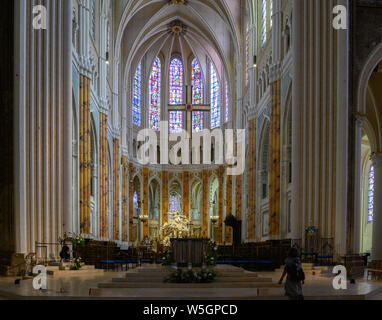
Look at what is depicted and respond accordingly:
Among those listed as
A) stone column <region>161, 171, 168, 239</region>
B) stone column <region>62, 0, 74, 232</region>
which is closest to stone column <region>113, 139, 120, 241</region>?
stone column <region>161, 171, 168, 239</region>

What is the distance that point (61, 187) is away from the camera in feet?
65.4

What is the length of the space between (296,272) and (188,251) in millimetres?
5865

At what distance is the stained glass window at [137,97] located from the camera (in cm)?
4834

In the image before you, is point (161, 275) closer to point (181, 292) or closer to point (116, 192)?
point (181, 292)

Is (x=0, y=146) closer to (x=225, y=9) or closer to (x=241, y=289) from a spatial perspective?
(x=241, y=289)

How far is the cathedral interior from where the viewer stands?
18516 millimetres

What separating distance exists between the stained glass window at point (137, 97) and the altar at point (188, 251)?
110 ft

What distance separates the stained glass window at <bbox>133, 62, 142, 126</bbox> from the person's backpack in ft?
128

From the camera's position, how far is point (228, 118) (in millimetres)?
45781

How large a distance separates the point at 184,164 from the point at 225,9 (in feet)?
50.8

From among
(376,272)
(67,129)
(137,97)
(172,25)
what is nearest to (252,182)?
(67,129)

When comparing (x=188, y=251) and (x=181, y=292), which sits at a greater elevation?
(x=188, y=251)

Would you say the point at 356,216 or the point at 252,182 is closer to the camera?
the point at 356,216
